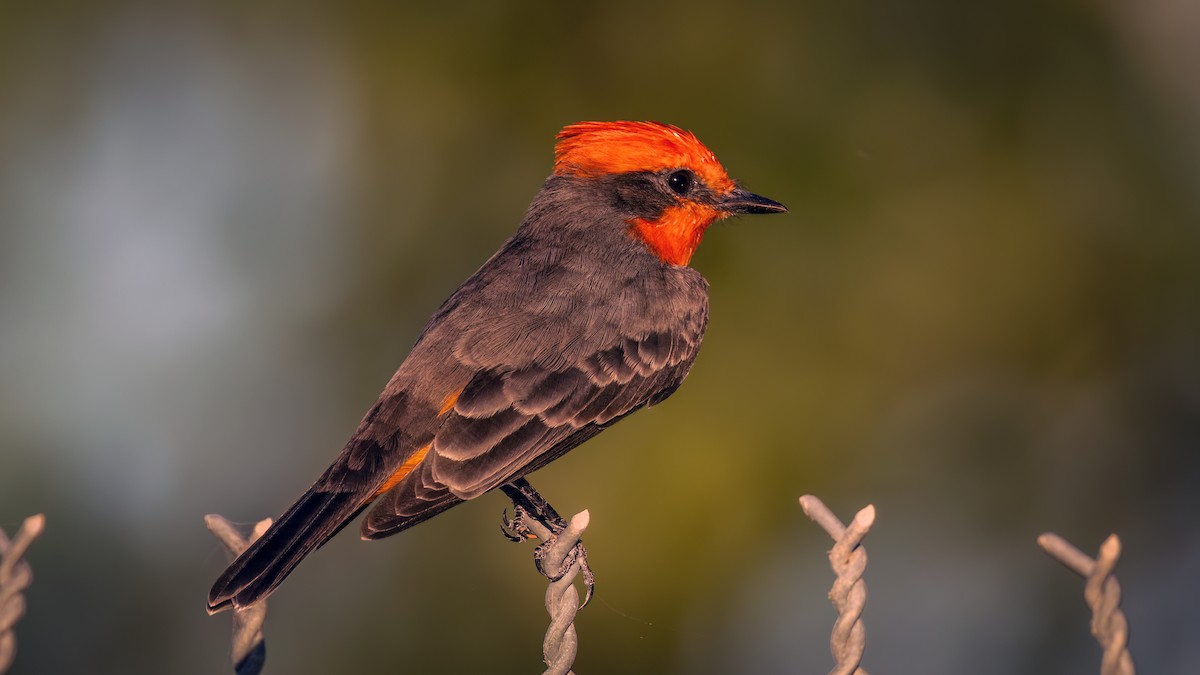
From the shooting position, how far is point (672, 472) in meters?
4.94

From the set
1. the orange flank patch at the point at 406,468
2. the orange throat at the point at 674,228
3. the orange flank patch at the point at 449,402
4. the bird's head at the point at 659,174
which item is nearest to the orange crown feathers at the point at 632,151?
the bird's head at the point at 659,174

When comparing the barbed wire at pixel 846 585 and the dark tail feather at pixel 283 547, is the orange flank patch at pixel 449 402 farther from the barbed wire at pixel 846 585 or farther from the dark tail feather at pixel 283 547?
the barbed wire at pixel 846 585

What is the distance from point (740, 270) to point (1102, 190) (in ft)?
5.14

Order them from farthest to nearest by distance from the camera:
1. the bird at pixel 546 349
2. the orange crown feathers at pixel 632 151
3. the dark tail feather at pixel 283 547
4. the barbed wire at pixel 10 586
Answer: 1. the orange crown feathers at pixel 632 151
2. the bird at pixel 546 349
3. the dark tail feather at pixel 283 547
4. the barbed wire at pixel 10 586

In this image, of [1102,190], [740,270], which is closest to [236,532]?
[740,270]

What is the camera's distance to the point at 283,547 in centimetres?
380

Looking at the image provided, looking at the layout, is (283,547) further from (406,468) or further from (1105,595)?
(1105,595)

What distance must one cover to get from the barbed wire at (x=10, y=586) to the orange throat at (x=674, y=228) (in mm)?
2651

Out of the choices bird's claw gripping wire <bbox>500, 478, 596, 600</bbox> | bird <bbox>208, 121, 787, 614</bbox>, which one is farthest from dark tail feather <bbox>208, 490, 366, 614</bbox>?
bird's claw gripping wire <bbox>500, 478, 596, 600</bbox>

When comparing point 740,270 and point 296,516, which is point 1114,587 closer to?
point 296,516

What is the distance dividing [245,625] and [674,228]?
264cm

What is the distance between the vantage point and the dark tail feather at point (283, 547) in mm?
3566

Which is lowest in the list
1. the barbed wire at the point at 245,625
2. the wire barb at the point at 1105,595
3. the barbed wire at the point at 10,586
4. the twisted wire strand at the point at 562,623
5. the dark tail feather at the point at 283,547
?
the wire barb at the point at 1105,595

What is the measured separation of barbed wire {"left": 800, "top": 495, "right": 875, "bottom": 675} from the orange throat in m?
2.60
